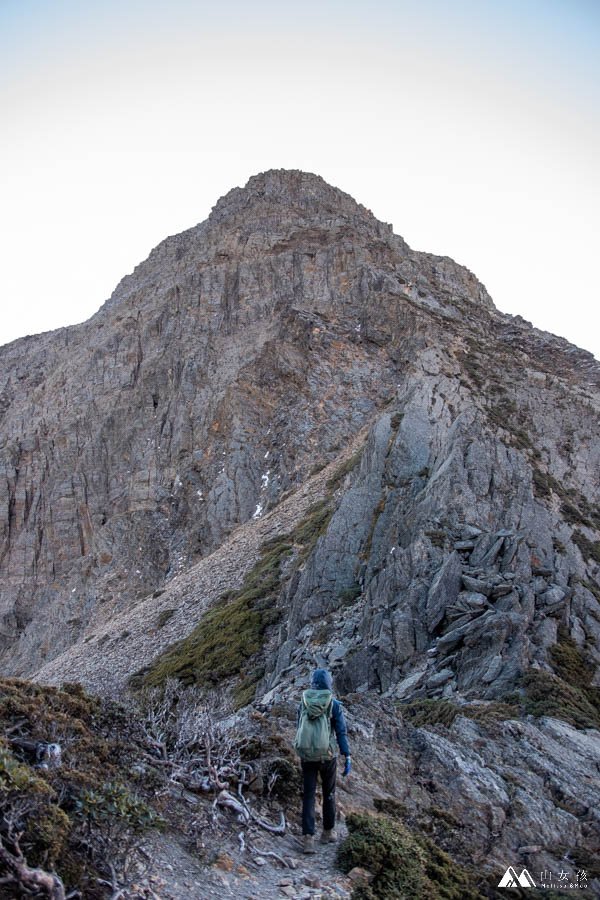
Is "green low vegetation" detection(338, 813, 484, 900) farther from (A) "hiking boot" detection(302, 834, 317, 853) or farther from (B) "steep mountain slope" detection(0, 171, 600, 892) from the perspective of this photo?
(B) "steep mountain slope" detection(0, 171, 600, 892)

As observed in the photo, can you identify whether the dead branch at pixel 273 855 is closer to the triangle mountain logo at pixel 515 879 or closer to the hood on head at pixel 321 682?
the hood on head at pixel 321 682

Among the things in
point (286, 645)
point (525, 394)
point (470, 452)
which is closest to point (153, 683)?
point (286, 645)

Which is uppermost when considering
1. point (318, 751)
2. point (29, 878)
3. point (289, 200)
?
point (289, 200)

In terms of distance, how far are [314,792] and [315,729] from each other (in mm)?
706

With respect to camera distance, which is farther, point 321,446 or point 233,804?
point 321,446

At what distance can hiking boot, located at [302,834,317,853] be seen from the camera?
332 inches

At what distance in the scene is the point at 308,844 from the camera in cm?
848

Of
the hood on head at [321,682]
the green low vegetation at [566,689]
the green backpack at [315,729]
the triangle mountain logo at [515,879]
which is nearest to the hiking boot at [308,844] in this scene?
the green backpack at [315,729]

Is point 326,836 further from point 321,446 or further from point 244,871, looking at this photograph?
point 321,446

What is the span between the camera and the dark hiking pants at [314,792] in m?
8.62

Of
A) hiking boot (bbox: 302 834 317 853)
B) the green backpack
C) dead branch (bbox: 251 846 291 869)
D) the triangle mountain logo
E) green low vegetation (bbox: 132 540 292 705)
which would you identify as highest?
the green backpack

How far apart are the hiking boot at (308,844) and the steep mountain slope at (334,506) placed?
1.87 m

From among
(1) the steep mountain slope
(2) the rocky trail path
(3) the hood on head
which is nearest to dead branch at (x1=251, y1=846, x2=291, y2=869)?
(2) the rocky trail path

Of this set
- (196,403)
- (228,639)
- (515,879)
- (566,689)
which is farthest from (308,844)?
(196,403)
